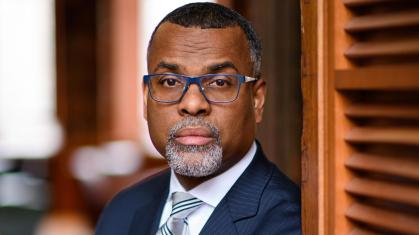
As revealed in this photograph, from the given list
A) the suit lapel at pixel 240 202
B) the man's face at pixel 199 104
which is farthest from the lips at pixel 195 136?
the suit lapel at pixel 240 202

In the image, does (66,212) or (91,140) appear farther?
(91,140)

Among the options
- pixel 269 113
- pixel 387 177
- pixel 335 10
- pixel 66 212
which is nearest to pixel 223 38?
pixel 335 10

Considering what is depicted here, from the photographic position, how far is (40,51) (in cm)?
727

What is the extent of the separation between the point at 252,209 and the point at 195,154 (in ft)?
0.72

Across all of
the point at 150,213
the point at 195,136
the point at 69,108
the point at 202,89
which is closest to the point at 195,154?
the point at 195,136

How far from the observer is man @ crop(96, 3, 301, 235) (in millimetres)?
1655

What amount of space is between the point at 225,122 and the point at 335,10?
0.46m

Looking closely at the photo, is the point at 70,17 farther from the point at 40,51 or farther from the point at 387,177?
the point at 387,177

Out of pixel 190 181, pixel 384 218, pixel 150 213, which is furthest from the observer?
pixel 150 213

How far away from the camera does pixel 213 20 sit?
1.71 metres

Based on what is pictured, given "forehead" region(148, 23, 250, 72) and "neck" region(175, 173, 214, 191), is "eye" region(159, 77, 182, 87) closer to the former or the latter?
"forehead" region(148, 23, 250, 72)

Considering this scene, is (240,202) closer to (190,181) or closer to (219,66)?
(190,181)

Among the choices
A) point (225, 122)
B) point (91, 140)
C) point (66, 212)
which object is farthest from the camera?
point (91, 140)

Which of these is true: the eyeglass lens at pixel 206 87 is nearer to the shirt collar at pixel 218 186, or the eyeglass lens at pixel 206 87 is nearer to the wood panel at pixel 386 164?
the shirt collar at pixel 218 186
